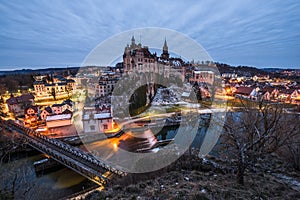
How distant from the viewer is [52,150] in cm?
813

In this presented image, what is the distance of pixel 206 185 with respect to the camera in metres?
2.73

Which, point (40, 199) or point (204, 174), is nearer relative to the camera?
point (204, 174)

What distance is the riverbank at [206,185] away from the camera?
244 cm

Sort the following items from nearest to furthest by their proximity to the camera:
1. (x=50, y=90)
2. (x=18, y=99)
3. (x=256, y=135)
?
(x=256, y=135) < (x=18, y=99) < (x=50, y=90)

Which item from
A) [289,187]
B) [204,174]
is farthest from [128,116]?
[289,187]

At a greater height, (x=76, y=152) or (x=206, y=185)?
(x=206, y=185)

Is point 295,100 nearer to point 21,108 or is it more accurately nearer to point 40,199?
point 40,199

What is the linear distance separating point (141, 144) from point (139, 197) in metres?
6.40

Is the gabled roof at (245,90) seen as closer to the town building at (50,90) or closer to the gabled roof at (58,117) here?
the gabled roof at (58,117)

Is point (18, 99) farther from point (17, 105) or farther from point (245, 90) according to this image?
point (245, 90)

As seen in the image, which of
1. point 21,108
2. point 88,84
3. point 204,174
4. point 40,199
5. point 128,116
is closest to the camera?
point 204,174

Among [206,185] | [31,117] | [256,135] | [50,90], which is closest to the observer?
[206,185]

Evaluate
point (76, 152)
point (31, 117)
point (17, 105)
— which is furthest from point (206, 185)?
point (17, 105)

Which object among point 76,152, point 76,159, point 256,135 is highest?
point 256,135
